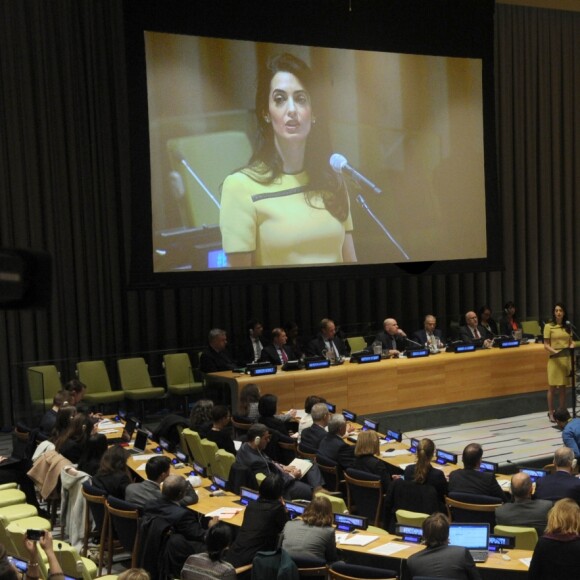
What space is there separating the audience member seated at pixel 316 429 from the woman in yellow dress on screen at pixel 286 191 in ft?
14.8

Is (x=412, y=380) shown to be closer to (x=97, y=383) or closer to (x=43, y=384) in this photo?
Answer: (x=97, y=383)

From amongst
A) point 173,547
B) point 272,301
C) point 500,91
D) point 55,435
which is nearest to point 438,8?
point 500,91

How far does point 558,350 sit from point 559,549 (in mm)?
8012

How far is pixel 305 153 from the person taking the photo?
14.2m

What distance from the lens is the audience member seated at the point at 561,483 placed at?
23.9 feet

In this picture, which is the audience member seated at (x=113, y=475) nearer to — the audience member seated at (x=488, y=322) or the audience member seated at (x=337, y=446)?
the audience member seated at (x=337, y=446)

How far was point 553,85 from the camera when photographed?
1825 centimetres

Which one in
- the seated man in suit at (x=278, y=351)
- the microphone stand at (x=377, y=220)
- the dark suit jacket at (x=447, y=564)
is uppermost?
the microphone stand at (x=377, y=220)

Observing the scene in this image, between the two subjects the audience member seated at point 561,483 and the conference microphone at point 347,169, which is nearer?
the audience member seated at point 561,483

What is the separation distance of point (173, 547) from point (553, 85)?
1424 centimetres

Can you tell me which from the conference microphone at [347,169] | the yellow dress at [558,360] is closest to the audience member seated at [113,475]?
the yellow dress at [558,360]

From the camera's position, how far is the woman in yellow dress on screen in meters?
13.7

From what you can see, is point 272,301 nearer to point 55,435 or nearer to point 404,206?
point 404,206

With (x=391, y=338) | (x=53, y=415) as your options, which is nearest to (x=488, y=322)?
(x=391, y=338)
